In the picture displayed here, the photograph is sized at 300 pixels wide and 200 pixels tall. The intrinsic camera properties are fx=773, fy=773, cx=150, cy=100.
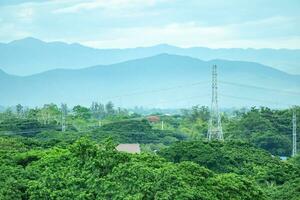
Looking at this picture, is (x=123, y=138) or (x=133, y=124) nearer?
(x=123, y=138)

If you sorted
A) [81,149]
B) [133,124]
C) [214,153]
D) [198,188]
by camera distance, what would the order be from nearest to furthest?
[198,188], [81,149], [214,153], [133,124]

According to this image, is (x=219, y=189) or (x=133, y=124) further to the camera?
(x=133, y=124)

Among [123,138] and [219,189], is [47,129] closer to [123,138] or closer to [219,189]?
[123,138]

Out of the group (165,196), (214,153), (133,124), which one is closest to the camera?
(165,196)

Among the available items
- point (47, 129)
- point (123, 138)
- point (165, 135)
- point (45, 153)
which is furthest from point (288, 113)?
point (45, 153)

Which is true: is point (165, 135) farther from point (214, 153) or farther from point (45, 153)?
point (45, 153)

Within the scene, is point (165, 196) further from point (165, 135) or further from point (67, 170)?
point (165, 135)

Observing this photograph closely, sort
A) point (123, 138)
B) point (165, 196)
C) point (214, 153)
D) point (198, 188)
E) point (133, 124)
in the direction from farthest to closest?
point (133, 124), point (123, 138), point (214, 153), point (198, 188), point (165, 196)

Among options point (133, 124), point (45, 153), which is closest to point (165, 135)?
point (133, 124)

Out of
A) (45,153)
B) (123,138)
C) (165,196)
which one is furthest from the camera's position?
(123,138)
